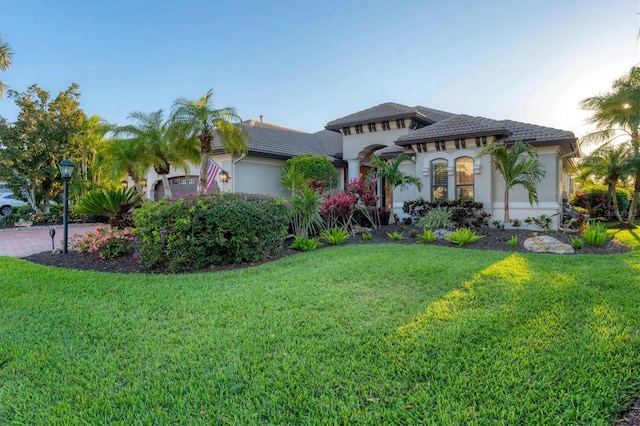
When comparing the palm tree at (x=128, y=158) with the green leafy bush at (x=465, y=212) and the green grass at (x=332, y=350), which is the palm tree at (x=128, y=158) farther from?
the green leafy bush at (x=465, y=212)

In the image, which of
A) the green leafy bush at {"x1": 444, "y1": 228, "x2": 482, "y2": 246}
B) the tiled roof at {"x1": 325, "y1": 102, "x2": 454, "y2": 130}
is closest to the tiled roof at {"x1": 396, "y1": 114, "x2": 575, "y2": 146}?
the tiled roof at {"x1": 325, "y1": 102, "x2": 454, "y2": 130}

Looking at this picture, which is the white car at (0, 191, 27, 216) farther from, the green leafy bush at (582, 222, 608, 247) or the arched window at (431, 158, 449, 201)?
the green leafy bush at (582, 222, 608, 247)

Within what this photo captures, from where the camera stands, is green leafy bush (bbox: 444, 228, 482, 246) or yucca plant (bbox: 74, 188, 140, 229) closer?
green leafy bush (bbox: 444, 228, 482, 246)

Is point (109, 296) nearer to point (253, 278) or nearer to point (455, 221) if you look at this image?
point (253, 278)

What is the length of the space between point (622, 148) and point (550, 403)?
640 inches

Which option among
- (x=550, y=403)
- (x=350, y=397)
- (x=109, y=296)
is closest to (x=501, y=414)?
(x=550, y=403)

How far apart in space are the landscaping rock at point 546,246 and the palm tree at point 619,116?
25.8ft

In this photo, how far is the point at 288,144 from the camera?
1978 cm

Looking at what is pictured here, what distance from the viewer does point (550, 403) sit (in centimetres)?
255

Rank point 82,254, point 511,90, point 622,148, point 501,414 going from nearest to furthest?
1. point 501,414
2. point 82,254
3. point 511,90
4. point 622,148

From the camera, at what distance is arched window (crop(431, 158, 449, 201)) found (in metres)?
14.4

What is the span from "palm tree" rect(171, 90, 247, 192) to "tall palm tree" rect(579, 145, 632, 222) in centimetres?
1459

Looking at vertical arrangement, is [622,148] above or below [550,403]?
above

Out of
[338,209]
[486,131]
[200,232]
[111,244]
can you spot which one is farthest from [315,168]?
[111,244]
